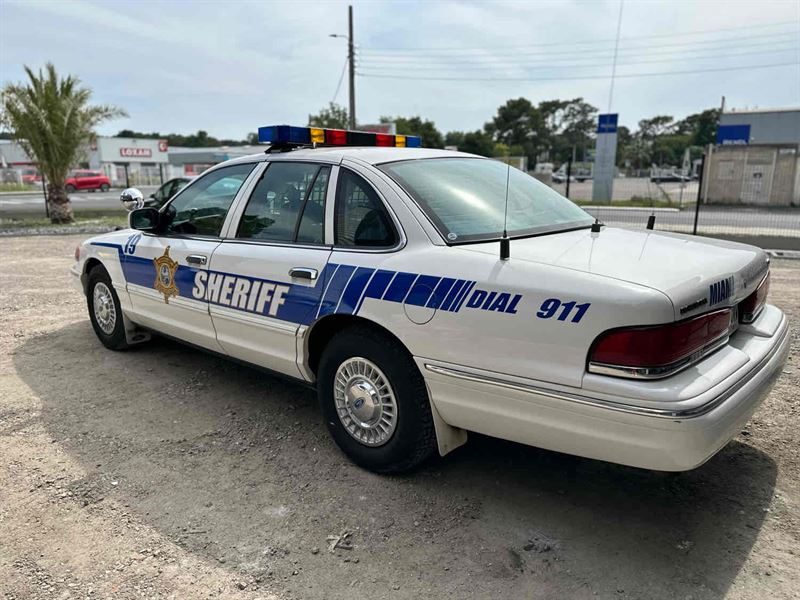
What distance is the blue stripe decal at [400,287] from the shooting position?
278cm

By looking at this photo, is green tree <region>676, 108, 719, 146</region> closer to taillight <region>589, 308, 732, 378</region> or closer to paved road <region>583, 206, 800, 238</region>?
paved road <region>583, 206, 800, 238</region>

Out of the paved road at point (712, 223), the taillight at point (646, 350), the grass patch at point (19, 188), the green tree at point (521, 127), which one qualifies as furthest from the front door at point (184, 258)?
the green tree at point (521, 127)

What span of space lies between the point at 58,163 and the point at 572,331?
60.5 ft

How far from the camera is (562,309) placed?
2346 mm

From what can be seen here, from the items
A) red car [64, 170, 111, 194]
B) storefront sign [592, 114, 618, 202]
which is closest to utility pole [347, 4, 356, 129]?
storefront sign [592, 114, 618, 202]

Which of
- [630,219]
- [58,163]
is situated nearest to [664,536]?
[630,219]

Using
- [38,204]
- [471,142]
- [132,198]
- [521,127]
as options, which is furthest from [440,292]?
[521,127]

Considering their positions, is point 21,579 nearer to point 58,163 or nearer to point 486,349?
point 486,349

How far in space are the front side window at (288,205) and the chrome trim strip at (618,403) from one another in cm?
115

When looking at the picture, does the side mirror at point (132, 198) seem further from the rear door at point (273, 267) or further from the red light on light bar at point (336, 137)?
the red light on light bar at point (336, 137)

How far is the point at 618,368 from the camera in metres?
2.27

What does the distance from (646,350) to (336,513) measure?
63.4 inches

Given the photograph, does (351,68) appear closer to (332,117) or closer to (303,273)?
(332,117)

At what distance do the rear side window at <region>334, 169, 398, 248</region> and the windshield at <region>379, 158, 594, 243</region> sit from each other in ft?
0.54
